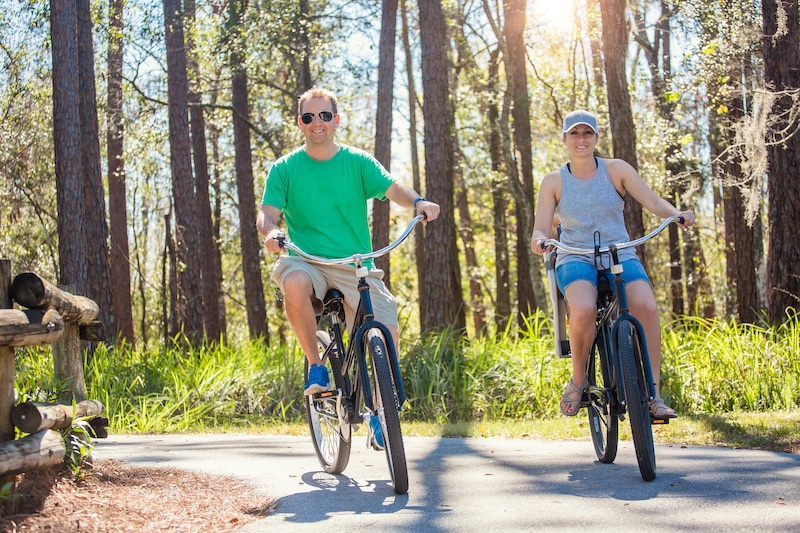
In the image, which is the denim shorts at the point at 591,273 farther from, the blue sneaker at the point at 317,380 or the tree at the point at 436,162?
the tree at the point at 436,162

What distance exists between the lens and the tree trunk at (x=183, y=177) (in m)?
17.7

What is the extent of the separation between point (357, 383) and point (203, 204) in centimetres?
1794

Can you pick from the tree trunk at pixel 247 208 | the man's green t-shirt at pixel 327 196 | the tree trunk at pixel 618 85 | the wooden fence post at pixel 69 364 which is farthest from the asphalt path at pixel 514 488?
the tree trunk at pixel 247 208

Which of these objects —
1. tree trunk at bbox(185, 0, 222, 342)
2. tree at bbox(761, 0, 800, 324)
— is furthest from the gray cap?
tree trunk at bbox(185, 0, 222, 342)

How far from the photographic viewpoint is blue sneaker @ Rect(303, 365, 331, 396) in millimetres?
5422

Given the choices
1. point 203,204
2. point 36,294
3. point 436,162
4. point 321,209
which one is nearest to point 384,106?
point 436,162

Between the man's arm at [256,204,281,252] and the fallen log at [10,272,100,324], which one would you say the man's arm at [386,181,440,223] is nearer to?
the man's arm at [256,204,281,252]

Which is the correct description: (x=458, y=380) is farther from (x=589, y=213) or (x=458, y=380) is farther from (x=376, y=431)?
(x=376, y=431)

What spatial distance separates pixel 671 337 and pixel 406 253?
1125 inches

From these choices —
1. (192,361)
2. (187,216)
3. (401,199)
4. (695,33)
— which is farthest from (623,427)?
(695,33)

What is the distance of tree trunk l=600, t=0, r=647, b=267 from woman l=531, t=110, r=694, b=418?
22.3ft

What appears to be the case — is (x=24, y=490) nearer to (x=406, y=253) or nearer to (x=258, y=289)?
(x=258, y=289)

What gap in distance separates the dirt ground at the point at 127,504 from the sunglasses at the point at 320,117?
7.12 ft

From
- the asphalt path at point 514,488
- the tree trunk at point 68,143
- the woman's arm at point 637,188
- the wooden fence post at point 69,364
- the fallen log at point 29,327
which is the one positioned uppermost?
the tree trunk at point 68,143
